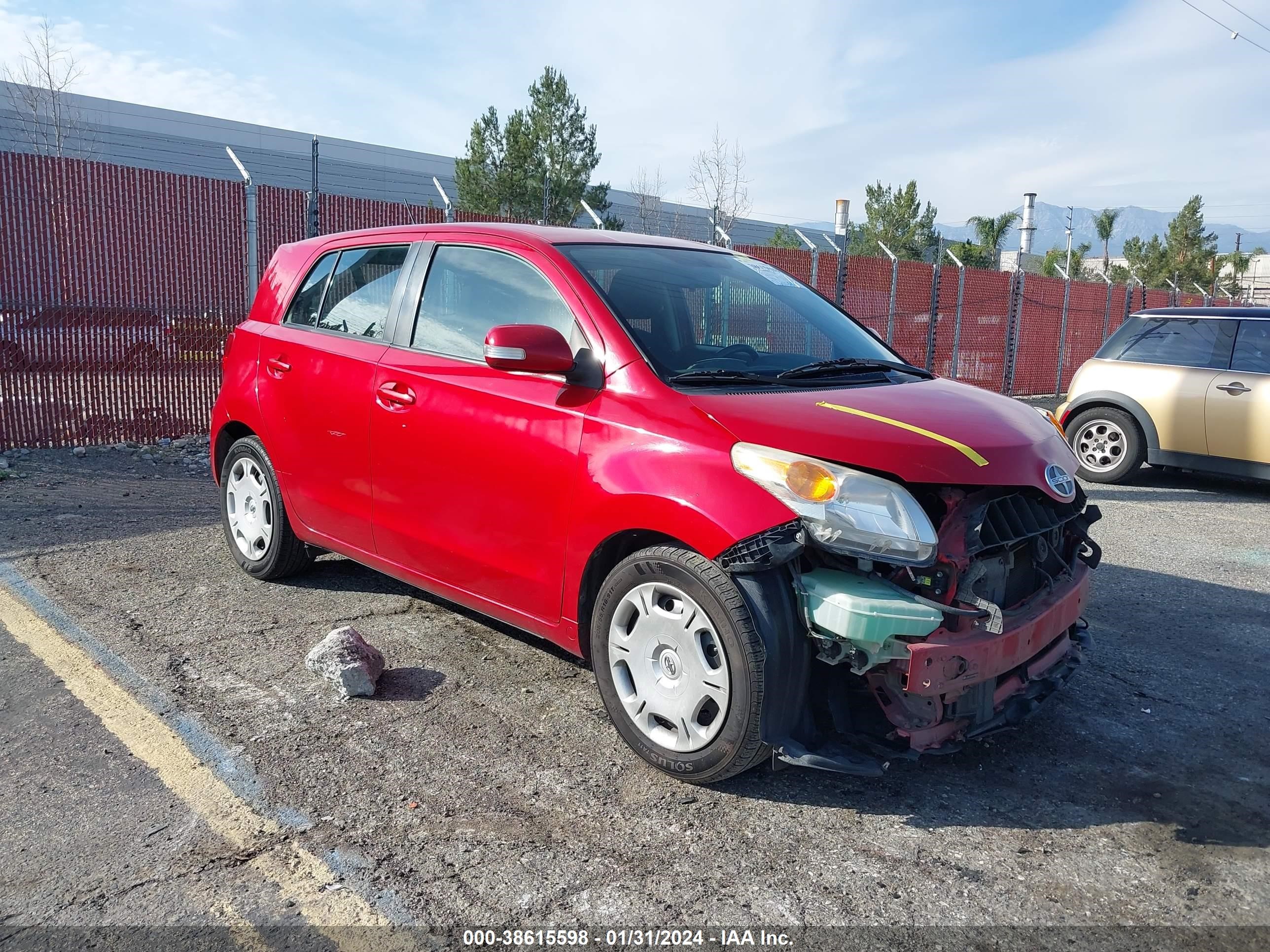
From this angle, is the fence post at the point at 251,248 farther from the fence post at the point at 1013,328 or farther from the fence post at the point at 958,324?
the fence post at the point at 1013,328

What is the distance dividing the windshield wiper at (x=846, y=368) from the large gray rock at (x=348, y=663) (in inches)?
76.3

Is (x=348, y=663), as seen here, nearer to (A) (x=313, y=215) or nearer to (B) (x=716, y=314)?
(B) (x=716, y=314)

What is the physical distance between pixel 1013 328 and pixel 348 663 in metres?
15.9

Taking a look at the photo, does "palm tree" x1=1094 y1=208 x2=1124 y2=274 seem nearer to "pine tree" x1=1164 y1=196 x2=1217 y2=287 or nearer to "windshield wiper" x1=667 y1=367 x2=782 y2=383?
"pine tree" x1=1164 y1=196 x2=1217 y2=287

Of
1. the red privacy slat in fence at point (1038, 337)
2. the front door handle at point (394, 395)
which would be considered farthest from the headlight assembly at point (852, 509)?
the red privacy slat in fence at point (1038, 337)

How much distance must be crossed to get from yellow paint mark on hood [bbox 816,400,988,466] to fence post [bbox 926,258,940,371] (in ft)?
42.0

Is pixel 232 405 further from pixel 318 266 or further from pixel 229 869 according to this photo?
pixel 229 869

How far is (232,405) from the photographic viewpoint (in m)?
5.01

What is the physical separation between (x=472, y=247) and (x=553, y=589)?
1.52 metres

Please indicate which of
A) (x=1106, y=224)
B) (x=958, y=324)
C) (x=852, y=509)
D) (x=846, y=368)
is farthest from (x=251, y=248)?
(x=1106, y=224)

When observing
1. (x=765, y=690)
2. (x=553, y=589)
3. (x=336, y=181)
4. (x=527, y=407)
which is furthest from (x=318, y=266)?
(x=336, y=181)

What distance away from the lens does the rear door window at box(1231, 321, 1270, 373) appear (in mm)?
8195

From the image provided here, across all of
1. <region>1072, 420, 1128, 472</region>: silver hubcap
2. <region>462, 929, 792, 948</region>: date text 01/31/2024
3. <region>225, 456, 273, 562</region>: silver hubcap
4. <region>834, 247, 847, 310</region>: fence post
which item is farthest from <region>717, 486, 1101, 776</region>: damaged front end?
<region>834, 247, 847, 310</region>: fence post

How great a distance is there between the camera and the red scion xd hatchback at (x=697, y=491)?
2.80m
